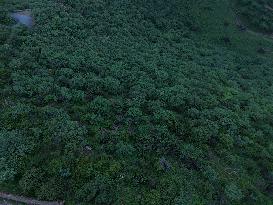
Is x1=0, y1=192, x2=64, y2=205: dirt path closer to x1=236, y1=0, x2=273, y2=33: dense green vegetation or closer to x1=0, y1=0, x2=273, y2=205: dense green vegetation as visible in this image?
x1=0, y1=0, x2=273, y2=205: dense green vegetation

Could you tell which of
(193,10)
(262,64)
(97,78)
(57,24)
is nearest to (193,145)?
(97,78)

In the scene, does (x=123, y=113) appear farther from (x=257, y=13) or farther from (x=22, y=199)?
(x=257, y=13)

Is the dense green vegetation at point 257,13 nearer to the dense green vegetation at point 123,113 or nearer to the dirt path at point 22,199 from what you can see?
the dense green vegetation at point 123,113

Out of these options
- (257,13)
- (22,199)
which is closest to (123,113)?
(22,199)

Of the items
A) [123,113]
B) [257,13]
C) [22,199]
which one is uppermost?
[257,13]

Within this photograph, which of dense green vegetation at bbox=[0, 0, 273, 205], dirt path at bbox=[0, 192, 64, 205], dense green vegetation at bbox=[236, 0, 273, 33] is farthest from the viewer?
dense green vegetation at bbox=[236, 0, 273, 33]

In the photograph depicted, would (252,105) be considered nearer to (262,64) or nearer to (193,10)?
(262,64)

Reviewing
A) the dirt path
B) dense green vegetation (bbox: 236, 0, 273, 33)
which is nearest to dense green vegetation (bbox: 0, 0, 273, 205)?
the dirt path
